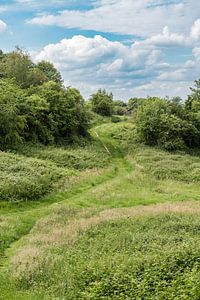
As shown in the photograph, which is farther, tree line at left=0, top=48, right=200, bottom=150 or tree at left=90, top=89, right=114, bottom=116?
tree at left=90, top=89, right=114, bottom=116

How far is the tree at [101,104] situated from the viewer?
90625 millimetres

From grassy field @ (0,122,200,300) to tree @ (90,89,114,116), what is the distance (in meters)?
42.0

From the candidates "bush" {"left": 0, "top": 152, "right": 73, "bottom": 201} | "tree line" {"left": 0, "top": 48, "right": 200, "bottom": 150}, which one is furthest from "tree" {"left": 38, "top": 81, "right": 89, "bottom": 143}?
"bush" {"left": 0, "top": 152, "right": 73, "bottom": 201}

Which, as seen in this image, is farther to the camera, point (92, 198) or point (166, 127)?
point (166, 127)

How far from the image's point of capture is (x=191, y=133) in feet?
197

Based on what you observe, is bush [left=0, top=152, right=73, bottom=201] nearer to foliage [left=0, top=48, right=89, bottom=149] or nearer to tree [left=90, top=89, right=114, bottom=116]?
foliage [left=0, top=48, right=89, bottom=149]

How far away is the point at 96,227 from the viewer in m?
22.7

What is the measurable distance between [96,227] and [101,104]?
6902cm

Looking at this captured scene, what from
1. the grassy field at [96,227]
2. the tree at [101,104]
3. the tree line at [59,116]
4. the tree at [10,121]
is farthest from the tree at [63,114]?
the tree at [101,104]

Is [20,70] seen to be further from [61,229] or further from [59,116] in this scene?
[61,229]

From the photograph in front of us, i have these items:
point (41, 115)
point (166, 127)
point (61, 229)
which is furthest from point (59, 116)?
point (61, 229)

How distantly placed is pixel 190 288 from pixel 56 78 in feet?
300

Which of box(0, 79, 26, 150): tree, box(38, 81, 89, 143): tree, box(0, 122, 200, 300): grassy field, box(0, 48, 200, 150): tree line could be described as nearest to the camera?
box(0, 122, 200, 300): grassy field

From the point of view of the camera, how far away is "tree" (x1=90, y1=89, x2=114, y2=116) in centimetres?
9062
